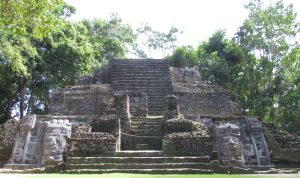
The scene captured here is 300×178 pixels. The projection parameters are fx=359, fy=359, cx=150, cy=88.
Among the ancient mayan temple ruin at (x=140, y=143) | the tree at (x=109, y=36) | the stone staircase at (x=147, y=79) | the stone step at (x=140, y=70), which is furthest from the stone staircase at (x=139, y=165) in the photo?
the tree at (x=109, y=36)

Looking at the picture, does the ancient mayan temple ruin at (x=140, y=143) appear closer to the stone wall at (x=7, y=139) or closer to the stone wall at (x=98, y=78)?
the stone wall at (x=7, y=139)

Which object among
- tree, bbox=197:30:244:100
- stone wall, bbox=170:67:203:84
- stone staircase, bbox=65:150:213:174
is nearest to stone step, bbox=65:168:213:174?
stone staircase, bbox=65:150:213:174

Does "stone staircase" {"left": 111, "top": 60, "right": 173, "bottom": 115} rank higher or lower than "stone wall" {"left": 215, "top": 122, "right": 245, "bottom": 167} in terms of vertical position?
higher

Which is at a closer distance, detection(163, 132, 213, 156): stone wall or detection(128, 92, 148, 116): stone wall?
detection(163, 132, 213, 156): stone wall

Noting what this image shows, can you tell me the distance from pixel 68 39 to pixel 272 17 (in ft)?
37.2

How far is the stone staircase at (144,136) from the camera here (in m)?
10.9

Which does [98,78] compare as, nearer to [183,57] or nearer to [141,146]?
[183,57]

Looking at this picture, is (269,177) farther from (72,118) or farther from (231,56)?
(231,56)

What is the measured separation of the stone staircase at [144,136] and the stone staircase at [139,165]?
6.53ft

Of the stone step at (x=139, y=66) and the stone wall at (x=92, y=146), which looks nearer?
the stone wall at (x=92, y=146)

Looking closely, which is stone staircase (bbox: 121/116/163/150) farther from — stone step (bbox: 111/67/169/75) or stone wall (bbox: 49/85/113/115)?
stone step (bbox: 111/67/169/75)

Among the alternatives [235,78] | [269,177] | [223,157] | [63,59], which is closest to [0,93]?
[63,59]

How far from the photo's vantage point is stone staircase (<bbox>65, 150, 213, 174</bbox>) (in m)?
8.13

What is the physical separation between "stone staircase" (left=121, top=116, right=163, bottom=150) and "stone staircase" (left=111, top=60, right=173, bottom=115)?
8.12 feet
